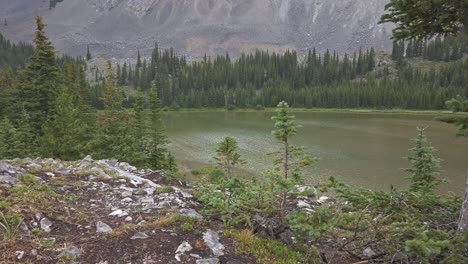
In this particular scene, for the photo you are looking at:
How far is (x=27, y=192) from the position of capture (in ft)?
28.4

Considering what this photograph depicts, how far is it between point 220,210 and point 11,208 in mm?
4394

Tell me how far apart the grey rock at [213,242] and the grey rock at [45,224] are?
10.3 ft

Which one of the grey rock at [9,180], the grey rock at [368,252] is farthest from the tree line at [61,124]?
the grey rock at [368,252]

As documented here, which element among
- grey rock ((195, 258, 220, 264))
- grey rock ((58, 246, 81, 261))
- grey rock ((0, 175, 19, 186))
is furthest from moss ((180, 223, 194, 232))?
grey rock ((0, 175, 19, 186))

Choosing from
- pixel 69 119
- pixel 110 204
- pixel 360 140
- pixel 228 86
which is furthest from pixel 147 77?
pixel 110 204

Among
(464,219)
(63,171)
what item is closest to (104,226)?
(63,171)

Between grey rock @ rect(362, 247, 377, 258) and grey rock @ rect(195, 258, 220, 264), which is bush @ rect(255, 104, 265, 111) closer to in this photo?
grey rock @ rect(362, 247, 377, 258)

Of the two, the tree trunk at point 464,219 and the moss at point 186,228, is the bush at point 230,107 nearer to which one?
the moss at point 186,228

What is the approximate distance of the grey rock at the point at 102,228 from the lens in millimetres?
7582

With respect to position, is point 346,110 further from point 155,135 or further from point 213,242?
point 213,242

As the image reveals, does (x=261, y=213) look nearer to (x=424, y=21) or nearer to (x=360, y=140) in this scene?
(x=424, y=21)

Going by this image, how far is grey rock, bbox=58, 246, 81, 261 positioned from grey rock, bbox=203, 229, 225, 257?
237cm

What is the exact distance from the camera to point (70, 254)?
6562 mm

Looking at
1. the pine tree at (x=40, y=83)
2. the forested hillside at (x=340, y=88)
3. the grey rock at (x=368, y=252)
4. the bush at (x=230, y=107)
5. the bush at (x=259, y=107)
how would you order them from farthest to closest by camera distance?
the bush at (x=230, y=107) < the bush at (x=259, y=107) < the forested hillside at (x=340, y=88) < the pine tree at (x=40, y=83) < the grey rock at (x=368, y=252)
